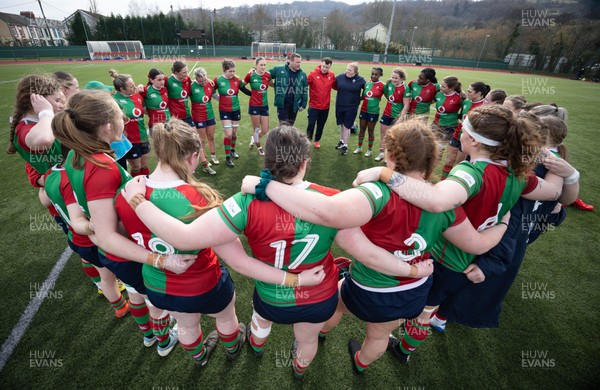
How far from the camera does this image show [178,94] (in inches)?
239

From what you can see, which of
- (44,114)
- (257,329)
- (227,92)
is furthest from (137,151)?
(257,329)

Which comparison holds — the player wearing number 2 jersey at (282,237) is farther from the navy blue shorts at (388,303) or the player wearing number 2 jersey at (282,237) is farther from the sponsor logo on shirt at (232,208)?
the navy blue shorts at (388,303)

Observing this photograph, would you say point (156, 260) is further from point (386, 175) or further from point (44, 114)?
point (44, 114)

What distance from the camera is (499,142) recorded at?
188 centimetres

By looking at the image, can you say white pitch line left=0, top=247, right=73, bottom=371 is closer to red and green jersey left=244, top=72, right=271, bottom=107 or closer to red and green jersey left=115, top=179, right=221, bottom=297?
red and green jersey left=115, top=179, right=221, bottom=297

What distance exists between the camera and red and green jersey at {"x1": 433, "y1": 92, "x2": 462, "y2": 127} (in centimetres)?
635

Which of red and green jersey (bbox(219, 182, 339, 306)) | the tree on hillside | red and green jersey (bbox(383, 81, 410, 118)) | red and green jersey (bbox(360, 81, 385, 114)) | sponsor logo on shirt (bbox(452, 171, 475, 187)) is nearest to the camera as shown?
red and green jersey (bbox(219, 182, 339, 306))

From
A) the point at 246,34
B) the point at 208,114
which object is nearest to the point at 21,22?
the point at 246,34

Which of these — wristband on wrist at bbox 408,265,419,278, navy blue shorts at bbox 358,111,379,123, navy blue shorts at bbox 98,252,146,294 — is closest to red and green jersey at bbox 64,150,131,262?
navy blue shorts at bbox 98,252,146,294

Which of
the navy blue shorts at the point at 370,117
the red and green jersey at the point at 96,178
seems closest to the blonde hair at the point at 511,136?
the red and green jersey at the point at 96,178

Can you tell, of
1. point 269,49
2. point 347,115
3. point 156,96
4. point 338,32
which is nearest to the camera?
point 156,96

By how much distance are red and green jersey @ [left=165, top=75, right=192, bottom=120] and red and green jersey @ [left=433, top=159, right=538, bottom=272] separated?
19.9 feet

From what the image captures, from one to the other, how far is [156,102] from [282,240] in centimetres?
546

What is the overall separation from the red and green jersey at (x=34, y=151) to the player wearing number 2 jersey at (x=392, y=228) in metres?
2.17
